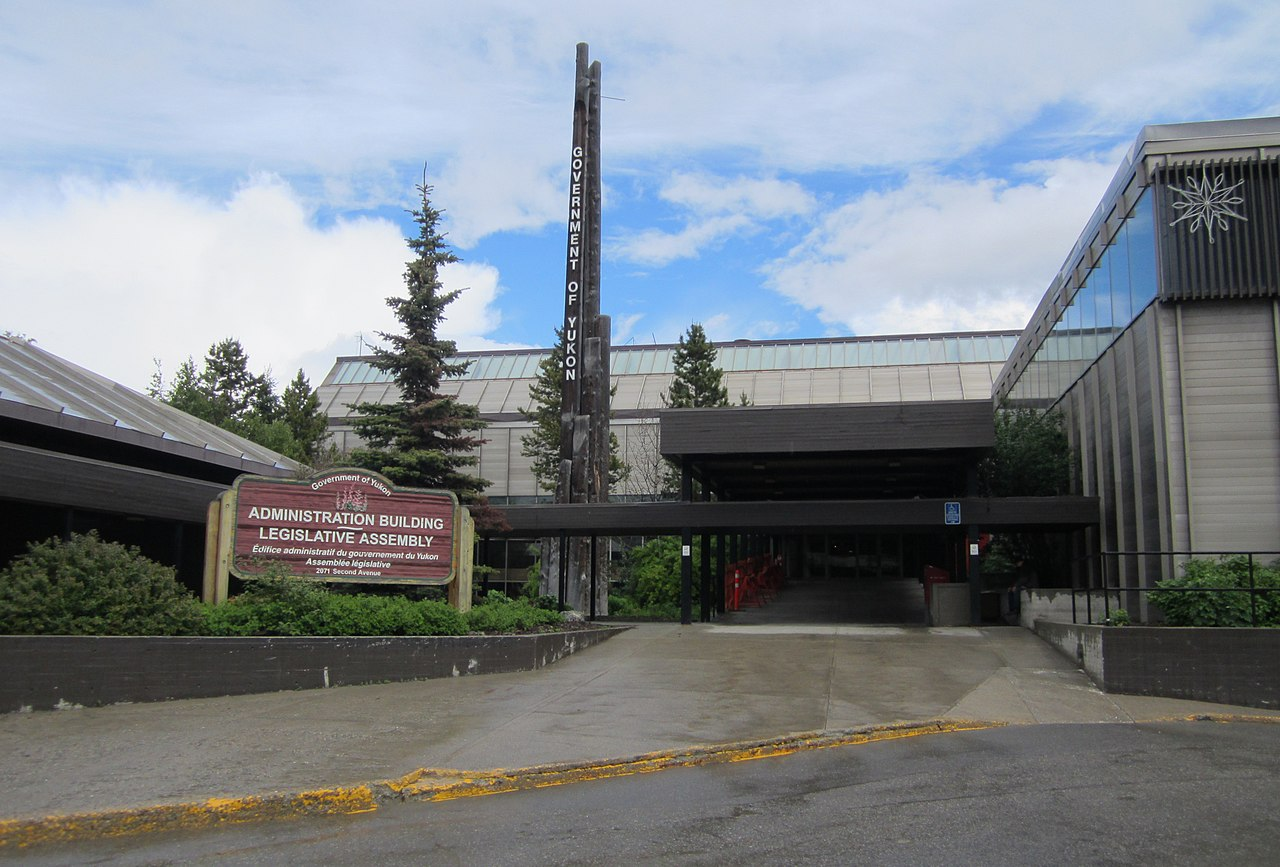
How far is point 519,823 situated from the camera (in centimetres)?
741

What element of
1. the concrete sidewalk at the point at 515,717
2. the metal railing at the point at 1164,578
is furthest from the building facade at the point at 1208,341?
the concrete sidewalk at the point at 515,717

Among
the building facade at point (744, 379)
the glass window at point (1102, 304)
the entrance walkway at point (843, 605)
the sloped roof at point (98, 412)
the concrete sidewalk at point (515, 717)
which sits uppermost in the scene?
the building facade at point (744, 379)

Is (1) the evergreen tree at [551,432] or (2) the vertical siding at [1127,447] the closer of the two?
(2) the vertical siding at [1127,447]

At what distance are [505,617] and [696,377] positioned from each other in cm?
2968

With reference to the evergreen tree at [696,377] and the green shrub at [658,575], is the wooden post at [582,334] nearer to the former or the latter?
the green shrub at [658,575]

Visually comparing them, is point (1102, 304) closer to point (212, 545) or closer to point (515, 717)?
point (515, 717)

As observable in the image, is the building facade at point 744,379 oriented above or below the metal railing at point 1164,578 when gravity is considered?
above

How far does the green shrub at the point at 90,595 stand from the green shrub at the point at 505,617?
4048mm

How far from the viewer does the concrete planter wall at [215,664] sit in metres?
11.5

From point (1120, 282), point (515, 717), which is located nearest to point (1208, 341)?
point (1120, 282)

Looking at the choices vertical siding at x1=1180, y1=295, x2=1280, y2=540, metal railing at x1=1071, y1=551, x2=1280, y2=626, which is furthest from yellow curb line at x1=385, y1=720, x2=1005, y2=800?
vertical siding at x1=1180, y1=295, x2=1280, y2=540

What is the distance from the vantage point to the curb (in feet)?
24.3

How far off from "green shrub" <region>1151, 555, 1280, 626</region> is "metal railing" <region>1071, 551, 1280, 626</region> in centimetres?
6

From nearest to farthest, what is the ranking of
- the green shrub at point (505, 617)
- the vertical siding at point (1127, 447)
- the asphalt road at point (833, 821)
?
the asphalt road at point (833, 821)
the green shrub at point (505, 617)
the vertical siding at point (1127, 447)
